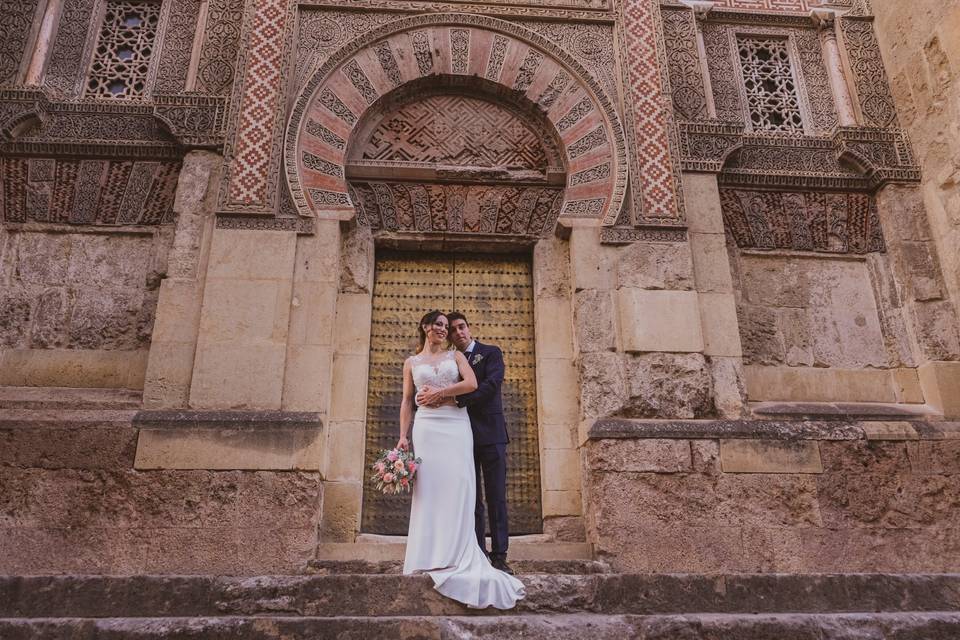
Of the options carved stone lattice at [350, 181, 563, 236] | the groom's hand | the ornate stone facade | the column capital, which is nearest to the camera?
the groom's hand

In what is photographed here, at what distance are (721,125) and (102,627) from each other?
210 inches

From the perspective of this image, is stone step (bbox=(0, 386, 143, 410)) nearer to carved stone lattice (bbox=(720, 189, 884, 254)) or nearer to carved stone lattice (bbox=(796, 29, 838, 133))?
carved stone lattice (bbox=(720, 189, 884, 254))

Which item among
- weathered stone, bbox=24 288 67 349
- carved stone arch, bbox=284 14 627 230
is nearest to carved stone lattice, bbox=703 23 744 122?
carved stone arch, bbox=284 14 627 230

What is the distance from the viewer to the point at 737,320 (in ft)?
17.0

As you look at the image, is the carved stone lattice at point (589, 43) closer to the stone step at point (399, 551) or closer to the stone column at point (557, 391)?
the stone column at point (557, 391)

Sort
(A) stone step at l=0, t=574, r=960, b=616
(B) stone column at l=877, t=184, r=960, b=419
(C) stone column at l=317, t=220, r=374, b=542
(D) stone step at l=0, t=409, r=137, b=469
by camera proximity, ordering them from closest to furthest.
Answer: (A) stone step at l=0, t=574, r=960, b=616 < (D) stone step at l=0, t=409, r=137, b=469 < (C) stone column at l=317, t=220, r=374, b=542 < (B) stone column at l=877, t=184, r=960, b=419

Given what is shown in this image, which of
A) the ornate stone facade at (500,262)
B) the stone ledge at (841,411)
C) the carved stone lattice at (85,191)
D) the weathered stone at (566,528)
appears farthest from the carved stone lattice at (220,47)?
the stone ledge at (841,411)

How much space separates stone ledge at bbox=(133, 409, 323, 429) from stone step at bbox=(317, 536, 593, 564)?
2.61ft

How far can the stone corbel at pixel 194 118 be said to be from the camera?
5.20m

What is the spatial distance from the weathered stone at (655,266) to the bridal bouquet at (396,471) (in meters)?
2.37

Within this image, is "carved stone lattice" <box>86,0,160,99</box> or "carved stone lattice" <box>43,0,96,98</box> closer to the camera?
"carved stone lattice" <box>43,0,96,98</box>

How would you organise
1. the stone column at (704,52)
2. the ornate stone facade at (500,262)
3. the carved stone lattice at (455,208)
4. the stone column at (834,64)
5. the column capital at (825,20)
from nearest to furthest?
the ornate stone facade at (500,262)
the carved stone lattice at (455,208)
the stone column at (704,52)
the stone column at (834,64)
the column capital at (825,20)

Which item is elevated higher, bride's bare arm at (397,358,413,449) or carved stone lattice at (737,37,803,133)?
carved stone lattice at (737,37,803,133)

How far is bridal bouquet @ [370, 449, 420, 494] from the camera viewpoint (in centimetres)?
328
